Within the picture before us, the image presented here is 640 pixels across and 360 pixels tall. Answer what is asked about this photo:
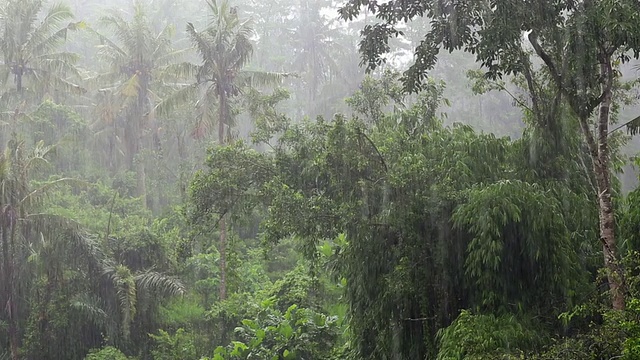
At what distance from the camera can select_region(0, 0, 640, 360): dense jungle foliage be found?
8859mm

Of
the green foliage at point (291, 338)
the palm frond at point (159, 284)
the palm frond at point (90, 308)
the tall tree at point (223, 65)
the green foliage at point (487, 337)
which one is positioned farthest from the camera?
the tall tree at point (223, 65)

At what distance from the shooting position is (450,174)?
10500 mm

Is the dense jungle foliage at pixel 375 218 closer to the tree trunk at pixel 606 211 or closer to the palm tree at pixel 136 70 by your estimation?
the tree trunk at pixel 606 211

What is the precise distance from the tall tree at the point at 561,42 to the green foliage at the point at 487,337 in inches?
46.3

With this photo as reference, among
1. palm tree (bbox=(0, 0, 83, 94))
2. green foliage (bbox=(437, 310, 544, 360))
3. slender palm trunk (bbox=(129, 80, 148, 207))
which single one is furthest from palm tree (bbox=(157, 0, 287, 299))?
green foliage (bbox=(437, 310, 544, 360))

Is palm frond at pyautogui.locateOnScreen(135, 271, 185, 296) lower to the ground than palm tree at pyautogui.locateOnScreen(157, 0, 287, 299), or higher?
lower

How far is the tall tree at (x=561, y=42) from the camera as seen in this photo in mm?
7922

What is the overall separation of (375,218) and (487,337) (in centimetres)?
299

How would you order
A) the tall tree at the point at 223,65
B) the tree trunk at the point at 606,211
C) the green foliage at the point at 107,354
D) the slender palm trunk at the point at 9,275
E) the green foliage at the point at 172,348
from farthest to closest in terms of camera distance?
the tall tree at the point at 223,65, the green foliage at the point at 172,348, the green foliage at the point at 107,354, the slender palm trunk at the point at 9,275, the tree trunk at the point at 606,211

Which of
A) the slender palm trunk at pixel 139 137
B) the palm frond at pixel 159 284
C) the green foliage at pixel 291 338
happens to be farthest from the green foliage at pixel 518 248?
the slender palm trunk at pixel 139 137

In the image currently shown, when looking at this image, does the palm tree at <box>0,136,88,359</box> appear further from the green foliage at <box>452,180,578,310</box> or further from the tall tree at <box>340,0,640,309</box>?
the green foliage at <box>452,180,578,310</box>

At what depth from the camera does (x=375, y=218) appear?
10.8 meters

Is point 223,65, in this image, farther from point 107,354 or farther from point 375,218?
point 375,218

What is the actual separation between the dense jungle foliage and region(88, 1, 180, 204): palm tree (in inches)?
9.5
